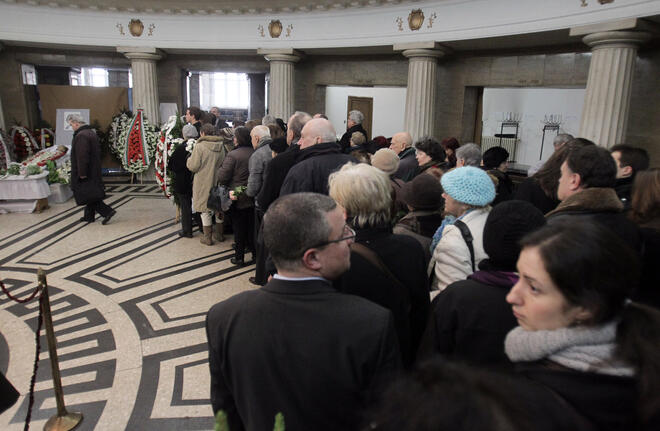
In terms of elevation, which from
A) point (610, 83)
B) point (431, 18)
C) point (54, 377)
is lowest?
point (54, 377)

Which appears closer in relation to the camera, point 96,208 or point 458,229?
point 458,229

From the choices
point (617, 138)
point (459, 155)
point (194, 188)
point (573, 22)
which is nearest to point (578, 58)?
point (573, 22)

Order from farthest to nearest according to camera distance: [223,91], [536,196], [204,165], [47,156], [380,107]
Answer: [223,91] → [380,107] → [47,156] → [204,165] → [536,196]

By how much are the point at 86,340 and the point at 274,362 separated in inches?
121

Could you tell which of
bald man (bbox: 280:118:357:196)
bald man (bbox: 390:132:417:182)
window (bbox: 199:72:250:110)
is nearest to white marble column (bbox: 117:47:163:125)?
bald man (bbox: 390:132:417:182)

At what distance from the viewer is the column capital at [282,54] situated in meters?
10.5

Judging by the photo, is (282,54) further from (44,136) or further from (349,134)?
(44,136)

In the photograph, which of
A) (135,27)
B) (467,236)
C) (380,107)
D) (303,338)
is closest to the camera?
(303,338)

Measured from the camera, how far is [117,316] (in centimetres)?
407

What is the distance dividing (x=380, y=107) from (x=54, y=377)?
38.9 feet

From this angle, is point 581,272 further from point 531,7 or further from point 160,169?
point 531,7

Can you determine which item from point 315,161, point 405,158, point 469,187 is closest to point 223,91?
point 405,158

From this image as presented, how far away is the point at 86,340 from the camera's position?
11.9 feet

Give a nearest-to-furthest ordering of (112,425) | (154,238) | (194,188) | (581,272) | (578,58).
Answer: (581,272)
(112,425)
(194,188)
(154,238)
(578,58)
